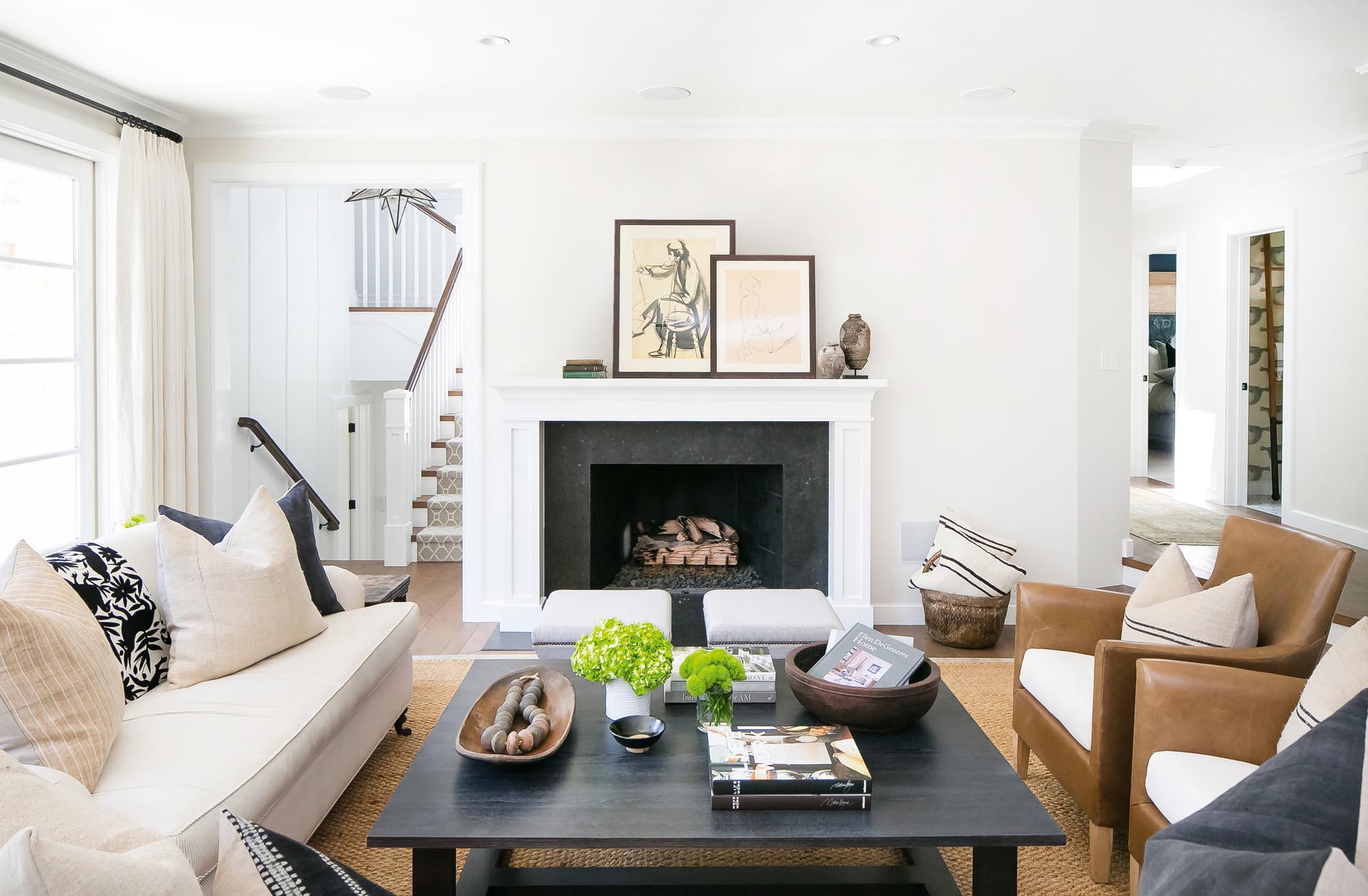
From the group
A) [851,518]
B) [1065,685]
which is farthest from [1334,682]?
[851,518]

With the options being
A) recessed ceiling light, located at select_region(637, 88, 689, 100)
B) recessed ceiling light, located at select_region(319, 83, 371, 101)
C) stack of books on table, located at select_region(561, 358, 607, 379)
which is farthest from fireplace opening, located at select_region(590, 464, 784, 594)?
recessed ceiling light, located at select_region(319, 83, 371, 101)

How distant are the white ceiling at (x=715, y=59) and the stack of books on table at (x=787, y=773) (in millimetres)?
2345

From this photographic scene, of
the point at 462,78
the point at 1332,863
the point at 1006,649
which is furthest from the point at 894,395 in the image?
the point at 1332,863

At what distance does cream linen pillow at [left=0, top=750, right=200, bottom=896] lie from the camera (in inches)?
31.9

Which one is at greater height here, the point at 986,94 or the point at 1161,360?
the point at 986,94

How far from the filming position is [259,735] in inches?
78.5

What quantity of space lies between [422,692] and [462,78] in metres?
2.51

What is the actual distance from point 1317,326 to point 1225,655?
4840 mm

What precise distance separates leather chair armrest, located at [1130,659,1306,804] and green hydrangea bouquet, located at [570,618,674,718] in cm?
106

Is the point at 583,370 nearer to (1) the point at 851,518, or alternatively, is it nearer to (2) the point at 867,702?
(1) the point at 851,518

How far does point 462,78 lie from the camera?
3725 millimetres

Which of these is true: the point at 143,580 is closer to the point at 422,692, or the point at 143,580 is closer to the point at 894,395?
the point at 422,692

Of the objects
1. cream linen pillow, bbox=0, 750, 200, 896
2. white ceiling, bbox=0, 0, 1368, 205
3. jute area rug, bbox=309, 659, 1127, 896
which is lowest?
jute area rug, bbox=309, 659, 1127, 896

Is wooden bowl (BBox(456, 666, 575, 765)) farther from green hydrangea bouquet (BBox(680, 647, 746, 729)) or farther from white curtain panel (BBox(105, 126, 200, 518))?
white curtain panel (BBox(105, 126, 200, 518))
